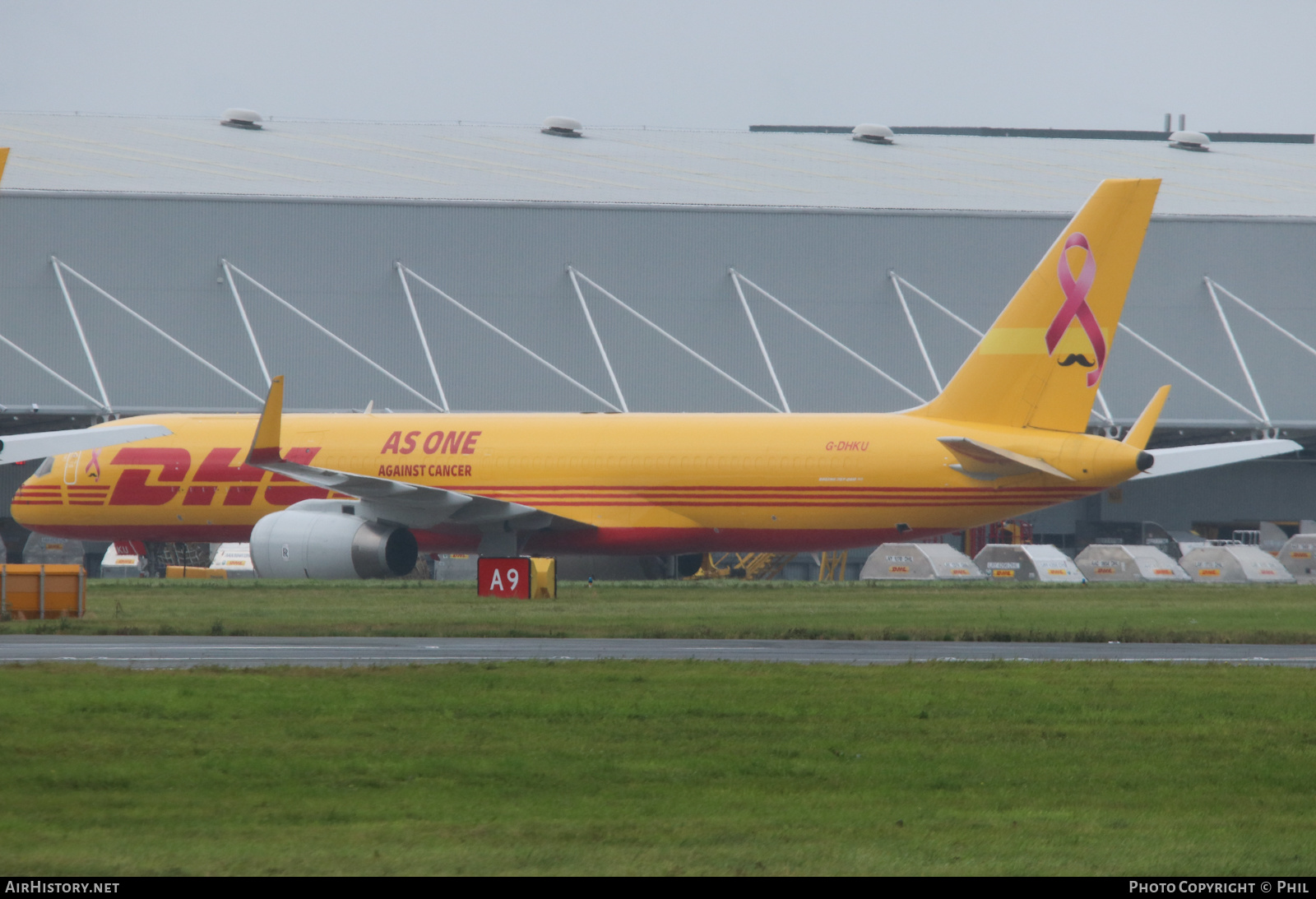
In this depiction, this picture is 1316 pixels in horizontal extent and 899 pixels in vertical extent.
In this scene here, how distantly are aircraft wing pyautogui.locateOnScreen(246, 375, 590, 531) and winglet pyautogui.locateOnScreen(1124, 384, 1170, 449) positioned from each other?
1264 centimetres

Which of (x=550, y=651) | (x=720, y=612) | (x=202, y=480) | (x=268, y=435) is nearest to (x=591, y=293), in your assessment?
(x=202, y=480)

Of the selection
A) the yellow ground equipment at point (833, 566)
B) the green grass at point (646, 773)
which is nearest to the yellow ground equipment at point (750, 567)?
the yellow ground equipment at point (833, 566)

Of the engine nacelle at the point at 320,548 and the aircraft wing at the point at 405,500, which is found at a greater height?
the aircraft wing at the point at 405,500

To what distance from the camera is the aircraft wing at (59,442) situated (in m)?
22.4

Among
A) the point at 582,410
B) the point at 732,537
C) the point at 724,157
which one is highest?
the point at 724,157

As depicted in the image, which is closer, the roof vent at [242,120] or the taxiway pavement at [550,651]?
the taxiway pavement at [550,651]

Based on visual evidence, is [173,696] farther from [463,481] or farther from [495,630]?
[463,481]

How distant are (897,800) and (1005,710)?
4179 mm

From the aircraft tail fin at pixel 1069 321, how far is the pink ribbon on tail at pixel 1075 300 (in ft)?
0.06

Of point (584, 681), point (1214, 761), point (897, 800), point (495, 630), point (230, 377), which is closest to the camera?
point (897, 800)

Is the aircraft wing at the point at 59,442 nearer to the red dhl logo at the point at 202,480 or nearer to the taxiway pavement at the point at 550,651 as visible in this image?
the taxiway pavement at the point at 550,651

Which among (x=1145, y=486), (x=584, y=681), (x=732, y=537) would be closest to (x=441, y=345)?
(x=732, y=537)

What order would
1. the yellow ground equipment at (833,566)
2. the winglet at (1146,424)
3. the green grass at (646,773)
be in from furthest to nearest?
1. the yellow ground equipment at (833,566)
2. the winglet at (1146,424)
3. the green grass at (646,773)

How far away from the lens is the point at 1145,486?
60.8 metres
